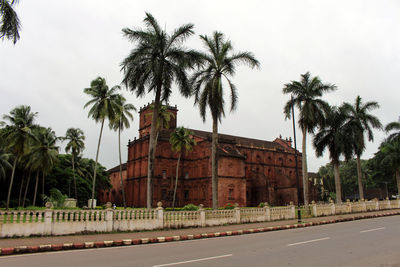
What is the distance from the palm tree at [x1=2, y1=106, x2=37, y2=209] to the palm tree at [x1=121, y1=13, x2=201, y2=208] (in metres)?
22.4

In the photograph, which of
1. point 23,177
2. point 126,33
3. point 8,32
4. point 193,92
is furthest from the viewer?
point 23,177

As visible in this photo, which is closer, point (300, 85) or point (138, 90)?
point (138, 90)

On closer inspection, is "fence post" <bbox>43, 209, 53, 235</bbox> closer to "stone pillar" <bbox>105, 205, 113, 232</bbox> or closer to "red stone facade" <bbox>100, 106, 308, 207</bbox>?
"stone pillar" <bbox>105, 205, 113, 232</bbox>

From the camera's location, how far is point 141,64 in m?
21.3

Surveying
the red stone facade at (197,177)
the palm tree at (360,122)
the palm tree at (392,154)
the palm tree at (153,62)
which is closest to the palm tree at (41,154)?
the red stone facade at (197,177)

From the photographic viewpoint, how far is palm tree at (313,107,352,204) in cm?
3538

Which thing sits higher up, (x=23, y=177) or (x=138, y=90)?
(x=138, y=90)

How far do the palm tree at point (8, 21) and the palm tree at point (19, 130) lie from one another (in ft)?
83.1

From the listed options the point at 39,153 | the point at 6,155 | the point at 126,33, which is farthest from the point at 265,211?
the point at 6,155

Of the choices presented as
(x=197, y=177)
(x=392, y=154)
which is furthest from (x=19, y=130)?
(x=392, y=154)

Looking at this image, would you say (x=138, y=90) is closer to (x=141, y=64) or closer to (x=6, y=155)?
(x=141, y=64)

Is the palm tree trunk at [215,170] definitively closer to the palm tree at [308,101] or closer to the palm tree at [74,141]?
the palm tree at [308,101]

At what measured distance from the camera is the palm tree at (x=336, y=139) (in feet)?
116

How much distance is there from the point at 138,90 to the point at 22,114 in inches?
1038
